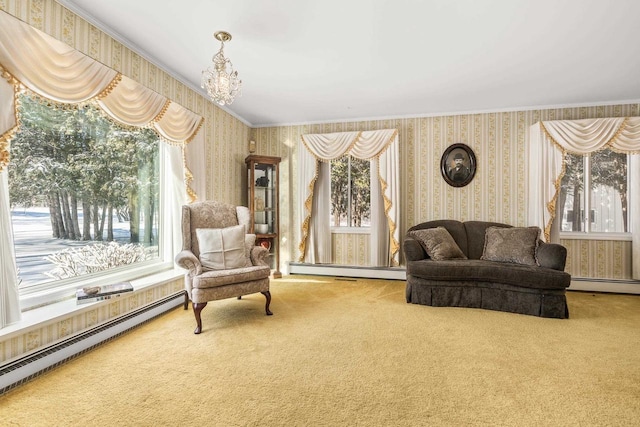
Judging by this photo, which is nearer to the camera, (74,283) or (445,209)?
(74,283)

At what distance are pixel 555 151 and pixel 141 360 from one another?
17.3 ft

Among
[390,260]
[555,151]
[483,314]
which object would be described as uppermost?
[555,151]

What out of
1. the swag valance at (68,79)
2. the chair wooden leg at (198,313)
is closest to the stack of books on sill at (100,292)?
the chair wooden leg at (198,313)

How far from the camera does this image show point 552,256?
3.40m

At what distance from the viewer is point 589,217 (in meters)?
4.33

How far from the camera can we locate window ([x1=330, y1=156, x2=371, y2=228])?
5.06 metres

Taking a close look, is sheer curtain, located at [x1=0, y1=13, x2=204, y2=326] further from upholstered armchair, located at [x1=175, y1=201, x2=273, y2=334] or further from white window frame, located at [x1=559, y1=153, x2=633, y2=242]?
white window frame, located at [x1=559, y1=153, x2=633, y2=242]

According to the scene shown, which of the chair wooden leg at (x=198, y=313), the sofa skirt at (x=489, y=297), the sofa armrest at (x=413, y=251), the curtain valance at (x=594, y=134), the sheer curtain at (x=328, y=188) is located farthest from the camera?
the sheer curtain at (x=328, y=188)

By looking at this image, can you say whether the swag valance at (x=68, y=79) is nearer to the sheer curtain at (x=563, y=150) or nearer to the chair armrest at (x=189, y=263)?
the chair armrest at (x=189, y=263)

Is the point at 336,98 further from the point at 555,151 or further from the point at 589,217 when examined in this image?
the point at 589,217

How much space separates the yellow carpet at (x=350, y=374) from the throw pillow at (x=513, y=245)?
28.9 inches

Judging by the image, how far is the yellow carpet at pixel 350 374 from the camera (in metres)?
1.67

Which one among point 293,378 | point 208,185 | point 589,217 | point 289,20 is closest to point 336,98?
point 289,20

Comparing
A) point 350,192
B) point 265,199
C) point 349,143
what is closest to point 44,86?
point 265,199
